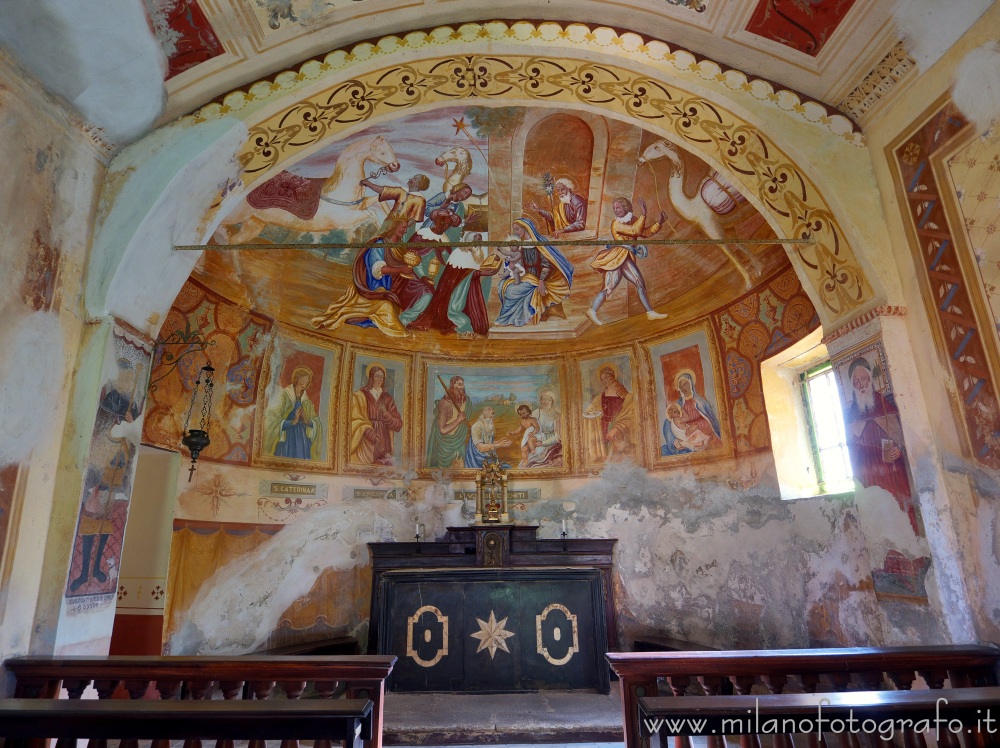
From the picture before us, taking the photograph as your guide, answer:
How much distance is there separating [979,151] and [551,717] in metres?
6.51

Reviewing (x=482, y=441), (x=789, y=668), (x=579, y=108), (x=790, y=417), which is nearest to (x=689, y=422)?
(x=790, y=417)

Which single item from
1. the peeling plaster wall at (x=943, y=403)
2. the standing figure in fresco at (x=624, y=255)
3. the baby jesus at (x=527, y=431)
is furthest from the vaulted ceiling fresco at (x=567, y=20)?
the baby jesus at (x=527, y=431)

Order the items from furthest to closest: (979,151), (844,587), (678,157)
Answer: (678,157) → (844,587) → (979,151)

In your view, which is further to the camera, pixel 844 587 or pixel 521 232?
pixel 521 232

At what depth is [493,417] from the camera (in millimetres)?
10406

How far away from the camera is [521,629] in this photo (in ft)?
27.8

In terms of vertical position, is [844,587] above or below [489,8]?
below

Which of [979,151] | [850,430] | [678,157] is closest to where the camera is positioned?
[979,151]

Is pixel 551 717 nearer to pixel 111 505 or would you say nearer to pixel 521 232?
pixel 111 505

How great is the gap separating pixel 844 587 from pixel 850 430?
2.33 meters

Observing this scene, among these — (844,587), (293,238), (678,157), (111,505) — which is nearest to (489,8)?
(678,157)

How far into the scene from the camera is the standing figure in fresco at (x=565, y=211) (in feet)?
27.8

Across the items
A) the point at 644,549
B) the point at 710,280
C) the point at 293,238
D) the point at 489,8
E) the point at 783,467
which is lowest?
the point at 644,549

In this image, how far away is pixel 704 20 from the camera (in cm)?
557
